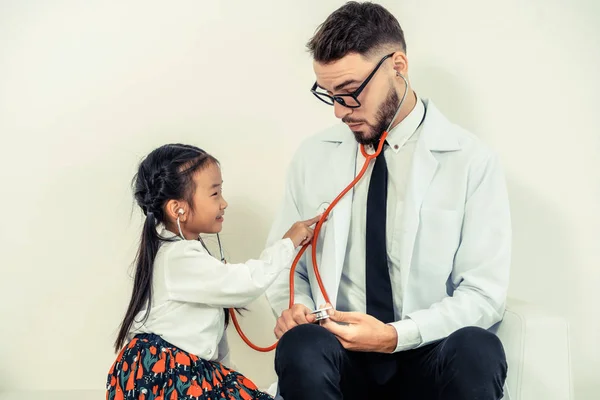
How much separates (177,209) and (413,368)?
2.63ft

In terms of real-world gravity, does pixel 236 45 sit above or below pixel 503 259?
above

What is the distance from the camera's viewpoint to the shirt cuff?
1796mm

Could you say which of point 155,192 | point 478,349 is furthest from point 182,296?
point 478,349

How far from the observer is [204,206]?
2.16 metres

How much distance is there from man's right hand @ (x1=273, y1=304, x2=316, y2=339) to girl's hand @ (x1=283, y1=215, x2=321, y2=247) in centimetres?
22

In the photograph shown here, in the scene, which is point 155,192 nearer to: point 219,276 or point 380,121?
point 219,276

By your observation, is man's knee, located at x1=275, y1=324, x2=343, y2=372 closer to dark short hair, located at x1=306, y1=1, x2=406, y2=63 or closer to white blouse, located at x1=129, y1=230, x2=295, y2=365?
white blouse, located at x1=129, y1=230, x2=295, y2=365

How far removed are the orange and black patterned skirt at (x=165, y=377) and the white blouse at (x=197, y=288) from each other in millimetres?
29
